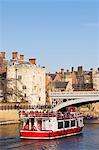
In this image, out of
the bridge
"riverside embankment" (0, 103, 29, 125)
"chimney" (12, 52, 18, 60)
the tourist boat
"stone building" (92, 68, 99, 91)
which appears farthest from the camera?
"stone building" (92, 68, 99, 91)

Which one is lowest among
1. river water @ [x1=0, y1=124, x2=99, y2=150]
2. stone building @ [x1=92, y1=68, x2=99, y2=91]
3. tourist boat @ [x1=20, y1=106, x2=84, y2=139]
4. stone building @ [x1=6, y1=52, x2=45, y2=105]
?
river water @ [x1=0, y1=124, x2=99, y2=150]

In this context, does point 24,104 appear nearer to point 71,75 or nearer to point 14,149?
point 14,149

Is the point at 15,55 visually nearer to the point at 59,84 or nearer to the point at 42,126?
the point at 59,84

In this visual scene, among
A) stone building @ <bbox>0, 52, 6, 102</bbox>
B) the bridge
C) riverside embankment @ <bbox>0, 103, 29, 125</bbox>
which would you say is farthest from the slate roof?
riverside embankment @ <bbox>0, 103, 29, 125</bbox>

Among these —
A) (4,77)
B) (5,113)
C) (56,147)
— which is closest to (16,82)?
(4,77)

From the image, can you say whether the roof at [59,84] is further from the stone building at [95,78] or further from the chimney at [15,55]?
the chimney at [15,55]

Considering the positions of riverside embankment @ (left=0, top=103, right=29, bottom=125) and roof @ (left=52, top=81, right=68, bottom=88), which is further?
roof @ (left=52, top=81, right=68, bottom=88)

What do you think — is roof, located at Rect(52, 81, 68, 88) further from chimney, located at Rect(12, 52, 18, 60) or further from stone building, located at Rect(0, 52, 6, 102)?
chimney, located at Rect(12, 52, 18, 60)

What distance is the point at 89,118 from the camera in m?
71.8

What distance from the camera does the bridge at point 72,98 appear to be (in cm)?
6131

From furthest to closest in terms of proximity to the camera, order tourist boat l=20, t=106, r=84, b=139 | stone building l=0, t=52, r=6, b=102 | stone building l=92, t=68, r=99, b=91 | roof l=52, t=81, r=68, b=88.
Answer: stone building l=92, t=68, r=99, b=91, roof l=52, t=81, r=68, b=88, stone building l=0, t=52, r=6, b=102, tourist boat l=20, t=106, r=84, b=139

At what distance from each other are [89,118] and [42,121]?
1143 inches

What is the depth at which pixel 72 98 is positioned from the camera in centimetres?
6306

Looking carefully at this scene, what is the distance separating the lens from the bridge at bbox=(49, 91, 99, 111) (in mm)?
61312
